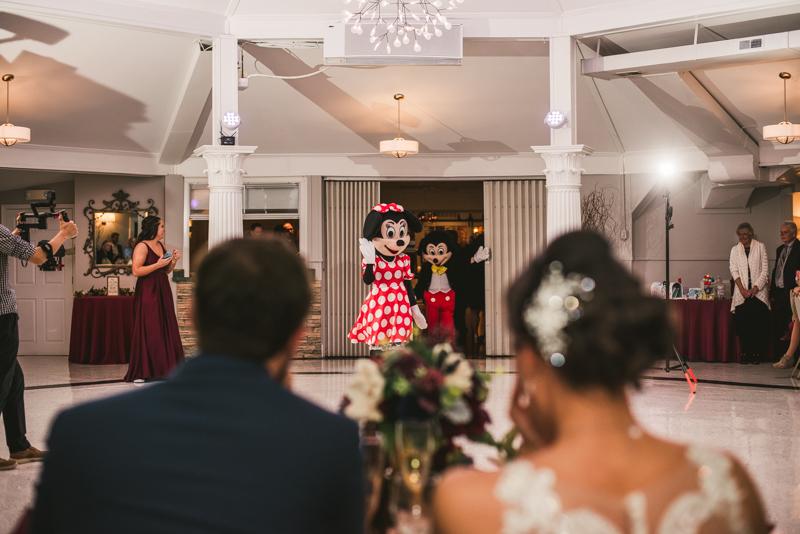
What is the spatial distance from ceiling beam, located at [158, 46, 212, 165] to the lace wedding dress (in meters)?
6.42

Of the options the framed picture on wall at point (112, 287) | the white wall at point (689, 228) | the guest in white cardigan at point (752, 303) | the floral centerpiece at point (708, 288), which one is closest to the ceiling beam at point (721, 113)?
the white wall at point (689, 228)

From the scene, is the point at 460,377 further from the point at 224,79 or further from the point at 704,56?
the point at 704,56

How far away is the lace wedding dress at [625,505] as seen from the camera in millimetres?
908

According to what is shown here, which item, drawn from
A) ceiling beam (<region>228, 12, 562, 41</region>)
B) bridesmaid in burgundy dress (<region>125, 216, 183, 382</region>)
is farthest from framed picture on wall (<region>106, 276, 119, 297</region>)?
ceiling beam (<region>228, 12, 562, 41</region>)

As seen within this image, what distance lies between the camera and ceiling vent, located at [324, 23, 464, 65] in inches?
223

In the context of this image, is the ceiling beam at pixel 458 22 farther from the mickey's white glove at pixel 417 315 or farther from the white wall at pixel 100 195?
the white wall at pixel 100 195

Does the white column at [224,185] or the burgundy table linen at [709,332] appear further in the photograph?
the burgundy table linen at [709,332]

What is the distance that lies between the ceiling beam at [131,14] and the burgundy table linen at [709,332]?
5537 millimetres

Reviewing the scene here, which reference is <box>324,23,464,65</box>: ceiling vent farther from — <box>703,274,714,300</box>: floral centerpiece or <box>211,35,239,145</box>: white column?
<box>703,274,714,300</box>: floral centerpiece

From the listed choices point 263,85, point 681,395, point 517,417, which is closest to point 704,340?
point 681,395

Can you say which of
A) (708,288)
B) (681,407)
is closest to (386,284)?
(681,407)

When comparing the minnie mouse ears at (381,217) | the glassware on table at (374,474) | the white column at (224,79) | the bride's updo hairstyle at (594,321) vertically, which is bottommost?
the glassware on table at (374,474)

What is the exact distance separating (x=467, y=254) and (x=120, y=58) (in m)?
4.67

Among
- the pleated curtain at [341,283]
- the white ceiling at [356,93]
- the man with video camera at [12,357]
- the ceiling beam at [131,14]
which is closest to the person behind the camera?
the man with video camera at [12,357]
